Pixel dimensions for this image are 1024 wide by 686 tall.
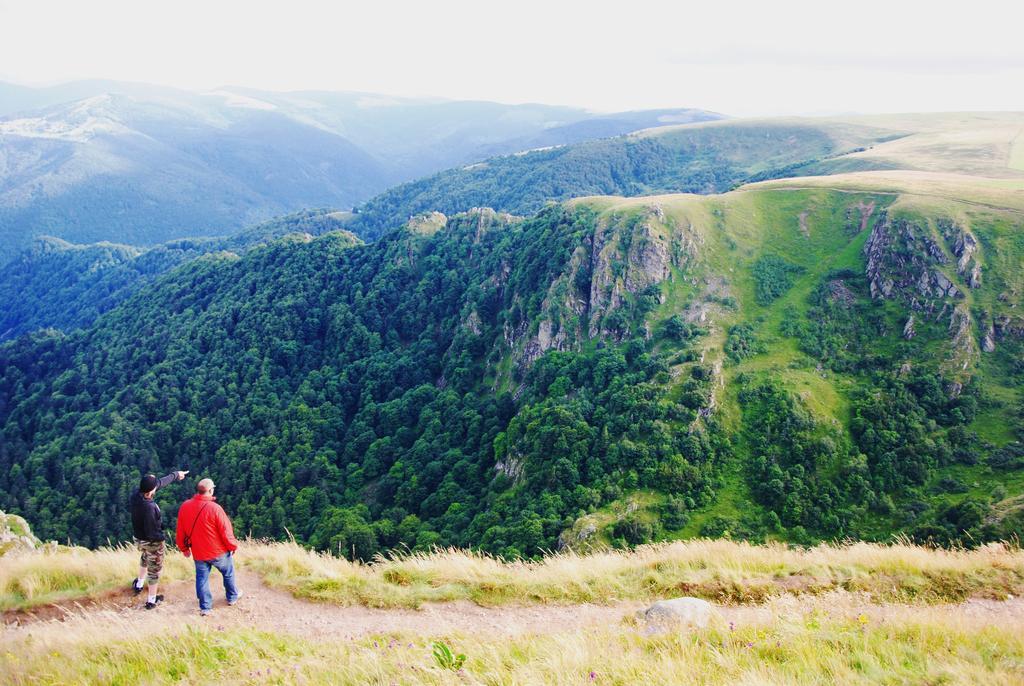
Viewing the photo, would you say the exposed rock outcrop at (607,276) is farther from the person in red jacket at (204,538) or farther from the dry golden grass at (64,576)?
the person in red jacket at (204,538)

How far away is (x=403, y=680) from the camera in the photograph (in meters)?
8.74

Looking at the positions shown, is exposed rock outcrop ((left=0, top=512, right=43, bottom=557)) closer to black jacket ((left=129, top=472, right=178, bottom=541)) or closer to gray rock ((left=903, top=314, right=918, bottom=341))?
black jacket ((left=129, top=472, right=178, bottom=541))

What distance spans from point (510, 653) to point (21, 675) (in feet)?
28.1

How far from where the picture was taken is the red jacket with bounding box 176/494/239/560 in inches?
499

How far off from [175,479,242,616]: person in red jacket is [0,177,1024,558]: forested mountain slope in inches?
1829

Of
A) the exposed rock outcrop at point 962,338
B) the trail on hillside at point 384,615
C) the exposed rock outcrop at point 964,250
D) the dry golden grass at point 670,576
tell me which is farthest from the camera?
the exposed rock outcrop at point 964,250

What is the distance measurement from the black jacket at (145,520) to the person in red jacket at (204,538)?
138 cm

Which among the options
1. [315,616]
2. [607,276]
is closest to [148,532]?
[315,616]

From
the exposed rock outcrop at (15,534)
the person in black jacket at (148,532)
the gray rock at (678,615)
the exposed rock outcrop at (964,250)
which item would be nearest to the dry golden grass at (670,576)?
the gray rock at (678,615)

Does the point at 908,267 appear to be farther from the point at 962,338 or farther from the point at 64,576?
the point at 64,576

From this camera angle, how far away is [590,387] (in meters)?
84.1

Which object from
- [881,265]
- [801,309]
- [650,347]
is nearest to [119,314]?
[650,347]

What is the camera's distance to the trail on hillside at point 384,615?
37.6 feet

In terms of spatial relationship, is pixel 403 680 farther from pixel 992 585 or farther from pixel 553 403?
pixel 553 403
